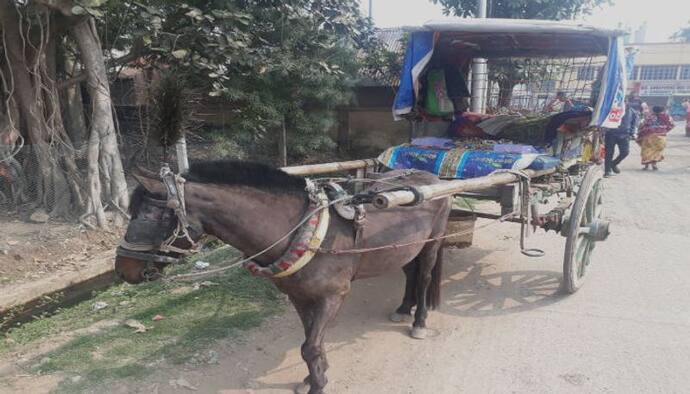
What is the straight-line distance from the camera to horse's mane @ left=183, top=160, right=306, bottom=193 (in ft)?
7.46

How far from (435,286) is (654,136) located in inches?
401

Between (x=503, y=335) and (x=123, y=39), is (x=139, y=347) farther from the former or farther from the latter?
(x=123, y=39)

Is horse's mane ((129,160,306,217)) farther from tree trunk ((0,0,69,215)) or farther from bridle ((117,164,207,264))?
tree trunk ((0,0,69,215))

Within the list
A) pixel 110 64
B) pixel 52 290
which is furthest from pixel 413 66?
pixel 110 64

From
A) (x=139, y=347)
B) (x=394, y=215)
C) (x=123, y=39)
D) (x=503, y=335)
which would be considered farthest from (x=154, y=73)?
(x=503, y=335)

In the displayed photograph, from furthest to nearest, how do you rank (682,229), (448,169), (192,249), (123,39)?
(123,39), (682,229), (448,169), (192,249)

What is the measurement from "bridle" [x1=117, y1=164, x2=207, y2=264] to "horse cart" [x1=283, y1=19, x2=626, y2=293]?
109 cm

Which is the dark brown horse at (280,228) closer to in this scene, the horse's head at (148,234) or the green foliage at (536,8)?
the horse's head at (148,234)

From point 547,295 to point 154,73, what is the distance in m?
5.96

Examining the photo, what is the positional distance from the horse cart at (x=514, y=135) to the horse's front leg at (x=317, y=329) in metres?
0.72

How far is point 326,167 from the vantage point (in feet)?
12.3

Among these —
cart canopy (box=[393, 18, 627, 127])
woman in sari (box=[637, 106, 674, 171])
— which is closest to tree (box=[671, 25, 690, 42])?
woman in sari (box=[637, 106, 674, 171])

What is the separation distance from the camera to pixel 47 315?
4285 mm

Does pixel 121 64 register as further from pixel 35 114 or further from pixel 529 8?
pixel 529 8
